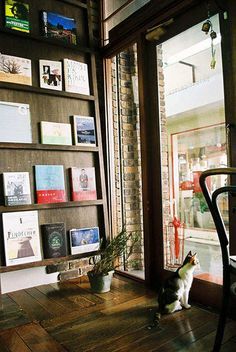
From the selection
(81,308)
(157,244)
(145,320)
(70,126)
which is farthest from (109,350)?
(70,126)

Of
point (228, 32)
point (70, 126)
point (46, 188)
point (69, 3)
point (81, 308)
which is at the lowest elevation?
point (81, 308)

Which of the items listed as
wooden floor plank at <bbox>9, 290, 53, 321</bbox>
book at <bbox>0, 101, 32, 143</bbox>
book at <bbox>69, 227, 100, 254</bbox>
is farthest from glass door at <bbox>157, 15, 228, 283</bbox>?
book at <bbox>0, 101, 32, 143</bbox>

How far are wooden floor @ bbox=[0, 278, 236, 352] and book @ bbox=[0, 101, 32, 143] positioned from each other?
4.07 ft

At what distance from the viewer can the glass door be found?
6.87 feet

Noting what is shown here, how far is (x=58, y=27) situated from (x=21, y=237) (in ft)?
6.11

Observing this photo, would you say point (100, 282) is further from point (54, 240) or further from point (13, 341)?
point (13, 341)

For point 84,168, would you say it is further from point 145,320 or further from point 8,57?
point 145,320

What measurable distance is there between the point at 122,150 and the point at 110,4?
1464 millimetres

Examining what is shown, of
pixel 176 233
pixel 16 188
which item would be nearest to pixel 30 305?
pixel 16 188

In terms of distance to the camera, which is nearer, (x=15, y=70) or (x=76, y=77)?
(x=15, y=70)

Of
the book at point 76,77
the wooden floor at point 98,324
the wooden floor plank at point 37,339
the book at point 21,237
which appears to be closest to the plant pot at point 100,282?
the wooden floor at point 98,324

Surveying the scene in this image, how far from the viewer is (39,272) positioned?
8.44ft

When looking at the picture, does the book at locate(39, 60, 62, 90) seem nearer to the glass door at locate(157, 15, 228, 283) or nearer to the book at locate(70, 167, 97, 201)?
the book at locate(70, 167, 97, 201)

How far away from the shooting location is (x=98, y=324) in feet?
6.03
